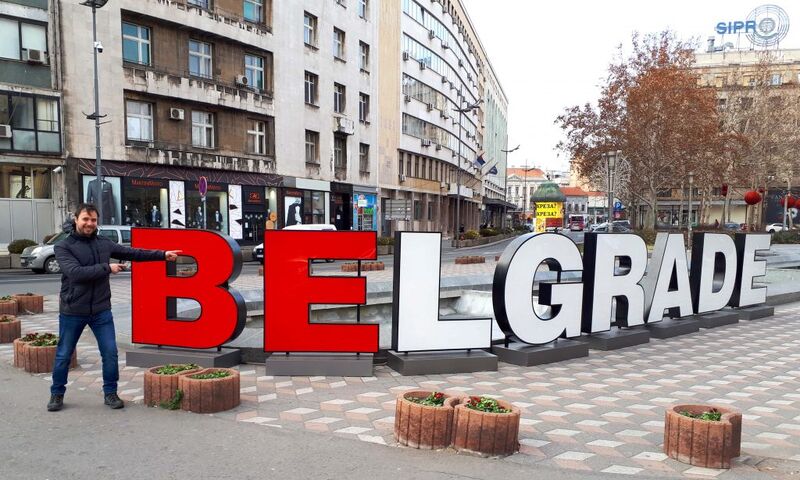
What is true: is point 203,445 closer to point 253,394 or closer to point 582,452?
point 253,394

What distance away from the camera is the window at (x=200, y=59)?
27.1 m

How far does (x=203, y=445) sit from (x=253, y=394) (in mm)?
1363

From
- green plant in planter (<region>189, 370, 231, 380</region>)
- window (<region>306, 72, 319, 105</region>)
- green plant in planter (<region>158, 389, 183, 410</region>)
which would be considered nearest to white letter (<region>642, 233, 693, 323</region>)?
green plant in planter (<region>189, 370, 231, 380</region>)

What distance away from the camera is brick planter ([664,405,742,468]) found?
156 inches

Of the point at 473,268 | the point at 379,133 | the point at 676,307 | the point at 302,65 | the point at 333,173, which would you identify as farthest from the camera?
the point at 379,133

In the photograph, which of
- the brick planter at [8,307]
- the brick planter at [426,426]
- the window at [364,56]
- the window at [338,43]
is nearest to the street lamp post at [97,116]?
the brick planter at [8,307]

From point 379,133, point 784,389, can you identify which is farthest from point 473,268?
point 379,133

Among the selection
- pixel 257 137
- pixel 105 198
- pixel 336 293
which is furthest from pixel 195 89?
pixel 336 293

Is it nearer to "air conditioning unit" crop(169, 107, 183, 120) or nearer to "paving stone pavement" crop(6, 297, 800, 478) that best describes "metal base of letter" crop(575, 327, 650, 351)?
"paving stone pavement" crop(6, 297, 800, 478)

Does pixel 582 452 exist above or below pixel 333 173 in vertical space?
below

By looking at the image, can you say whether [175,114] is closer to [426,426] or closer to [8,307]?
[8,307]

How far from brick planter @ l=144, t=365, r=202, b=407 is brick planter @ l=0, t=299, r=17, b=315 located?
258 inches

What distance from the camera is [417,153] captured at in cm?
4638

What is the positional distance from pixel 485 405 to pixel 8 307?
31.3ft
